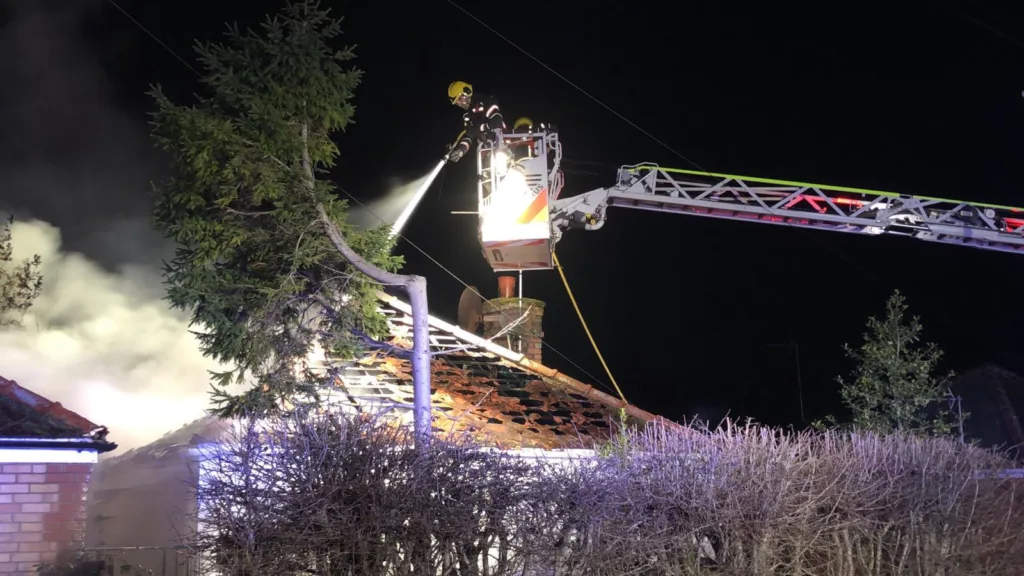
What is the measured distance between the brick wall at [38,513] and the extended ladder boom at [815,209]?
26.4ft

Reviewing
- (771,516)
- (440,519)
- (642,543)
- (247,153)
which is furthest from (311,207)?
(771,516)

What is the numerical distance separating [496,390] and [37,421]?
703 centimetres

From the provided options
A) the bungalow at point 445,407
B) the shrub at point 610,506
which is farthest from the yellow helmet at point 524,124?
the shrub at point 610,506

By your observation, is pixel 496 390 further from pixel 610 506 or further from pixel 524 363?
pixel 610 506

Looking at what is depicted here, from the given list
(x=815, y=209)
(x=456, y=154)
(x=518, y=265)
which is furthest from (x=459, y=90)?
(x=815, y=209)

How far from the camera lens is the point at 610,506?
722 cm

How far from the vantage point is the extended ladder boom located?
13859mm

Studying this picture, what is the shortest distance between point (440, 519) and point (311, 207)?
3.97 m

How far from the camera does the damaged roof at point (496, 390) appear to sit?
43.2 ft

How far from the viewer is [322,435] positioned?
21.2 ft

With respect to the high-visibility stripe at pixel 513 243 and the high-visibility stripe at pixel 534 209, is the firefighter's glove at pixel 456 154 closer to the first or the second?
the high-visibility stripe at pixel 534 209

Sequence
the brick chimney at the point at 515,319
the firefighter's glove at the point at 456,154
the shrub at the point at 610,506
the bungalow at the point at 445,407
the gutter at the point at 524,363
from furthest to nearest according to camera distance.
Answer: the brick chimney at the point at 515,319 < the gutter at the point at 524,363 < the firefighter's glove at the point at 456,154 < the bungalow at the point at 445,407 < the shrub at the point at 610,506

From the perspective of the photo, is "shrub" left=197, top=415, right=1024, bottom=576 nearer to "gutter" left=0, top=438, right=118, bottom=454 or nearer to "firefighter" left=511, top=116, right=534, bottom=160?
"gutter" left=0, top=438, right=118, bottom=454

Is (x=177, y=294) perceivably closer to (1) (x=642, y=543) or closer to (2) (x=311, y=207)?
(2) (x=311, y=207)
